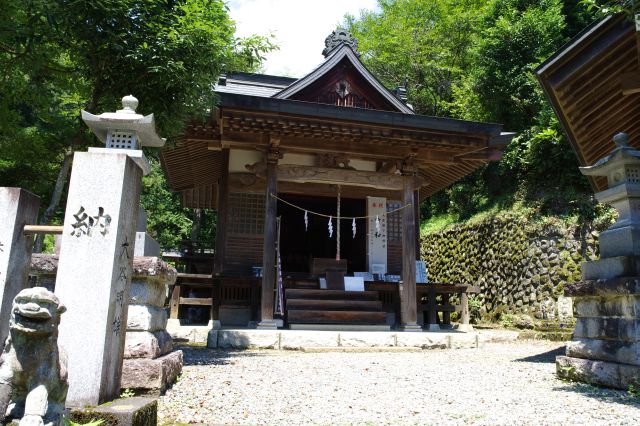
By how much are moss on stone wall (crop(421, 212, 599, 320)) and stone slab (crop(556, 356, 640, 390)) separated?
339 inches

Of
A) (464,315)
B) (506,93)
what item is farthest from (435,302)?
(506,93)

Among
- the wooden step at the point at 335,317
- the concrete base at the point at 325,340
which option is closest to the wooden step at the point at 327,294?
the wooden step at the point at 335,317

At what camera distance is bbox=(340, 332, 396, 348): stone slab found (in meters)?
8.76

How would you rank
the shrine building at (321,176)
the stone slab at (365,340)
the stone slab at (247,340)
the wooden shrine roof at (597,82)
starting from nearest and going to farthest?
the wooden shrine roof at (597,82) < the stone slab at (247,340) < the stone slab at (365,340) < the shrine building at (321,176)

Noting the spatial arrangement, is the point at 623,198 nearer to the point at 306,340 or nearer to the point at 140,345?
the point at 140,345

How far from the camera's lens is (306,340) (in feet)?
28.2

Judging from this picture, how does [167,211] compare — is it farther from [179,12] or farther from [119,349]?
[119,349]

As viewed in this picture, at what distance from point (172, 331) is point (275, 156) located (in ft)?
13.9

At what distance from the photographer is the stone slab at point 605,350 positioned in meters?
4.80

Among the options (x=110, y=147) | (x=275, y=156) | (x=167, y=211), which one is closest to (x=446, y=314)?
(x=275, y=156)

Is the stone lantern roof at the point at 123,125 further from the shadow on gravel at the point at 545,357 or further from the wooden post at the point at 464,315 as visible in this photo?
the wooden post at the point at 464,315

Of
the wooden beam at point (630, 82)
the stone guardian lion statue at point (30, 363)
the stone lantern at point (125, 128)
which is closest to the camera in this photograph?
the stone guardian lion statue at point (30, 363)

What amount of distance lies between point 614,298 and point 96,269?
5208 mm

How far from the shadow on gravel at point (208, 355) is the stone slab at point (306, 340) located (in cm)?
75
